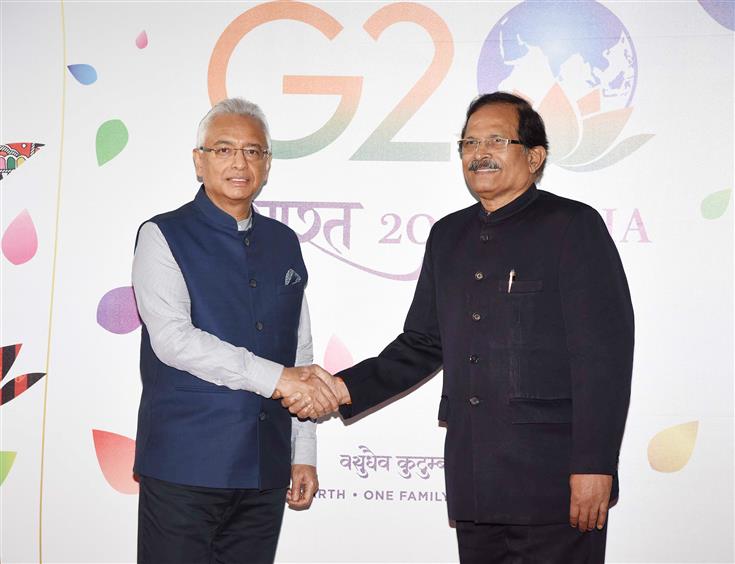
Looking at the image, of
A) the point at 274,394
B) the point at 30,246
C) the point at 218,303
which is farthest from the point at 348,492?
the point at 30,246

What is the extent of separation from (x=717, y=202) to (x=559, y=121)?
2.23 feet

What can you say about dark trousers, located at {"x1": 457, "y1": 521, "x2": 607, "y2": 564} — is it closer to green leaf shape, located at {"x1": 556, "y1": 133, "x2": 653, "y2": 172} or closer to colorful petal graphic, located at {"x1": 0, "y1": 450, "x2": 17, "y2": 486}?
green leaf shape, located at {"x1": 556, "y1": 133, "x2": 653, "y2": 172}

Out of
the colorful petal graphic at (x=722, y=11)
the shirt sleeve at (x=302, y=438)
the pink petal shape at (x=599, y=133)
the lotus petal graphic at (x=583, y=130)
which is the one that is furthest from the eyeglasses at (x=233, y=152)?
the colorful petal graphic at (x=722, y=11)

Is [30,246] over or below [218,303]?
over

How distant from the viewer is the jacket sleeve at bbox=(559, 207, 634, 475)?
2.06 m

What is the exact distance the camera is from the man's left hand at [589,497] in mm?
2064

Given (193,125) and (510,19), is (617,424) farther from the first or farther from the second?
(193,125)

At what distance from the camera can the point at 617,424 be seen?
2.08 meters

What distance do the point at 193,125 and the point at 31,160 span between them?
67 cm

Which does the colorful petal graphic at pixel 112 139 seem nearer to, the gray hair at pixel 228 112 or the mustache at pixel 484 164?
the gray hair at pixel 228 112

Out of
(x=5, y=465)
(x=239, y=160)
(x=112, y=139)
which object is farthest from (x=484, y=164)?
(x=5, y=465)

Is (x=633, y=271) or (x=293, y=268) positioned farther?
(x=633, y=271)

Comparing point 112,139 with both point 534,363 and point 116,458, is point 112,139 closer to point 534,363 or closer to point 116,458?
point 116,458

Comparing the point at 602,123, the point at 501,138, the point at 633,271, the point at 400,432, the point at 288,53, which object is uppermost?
the point at 288,53
